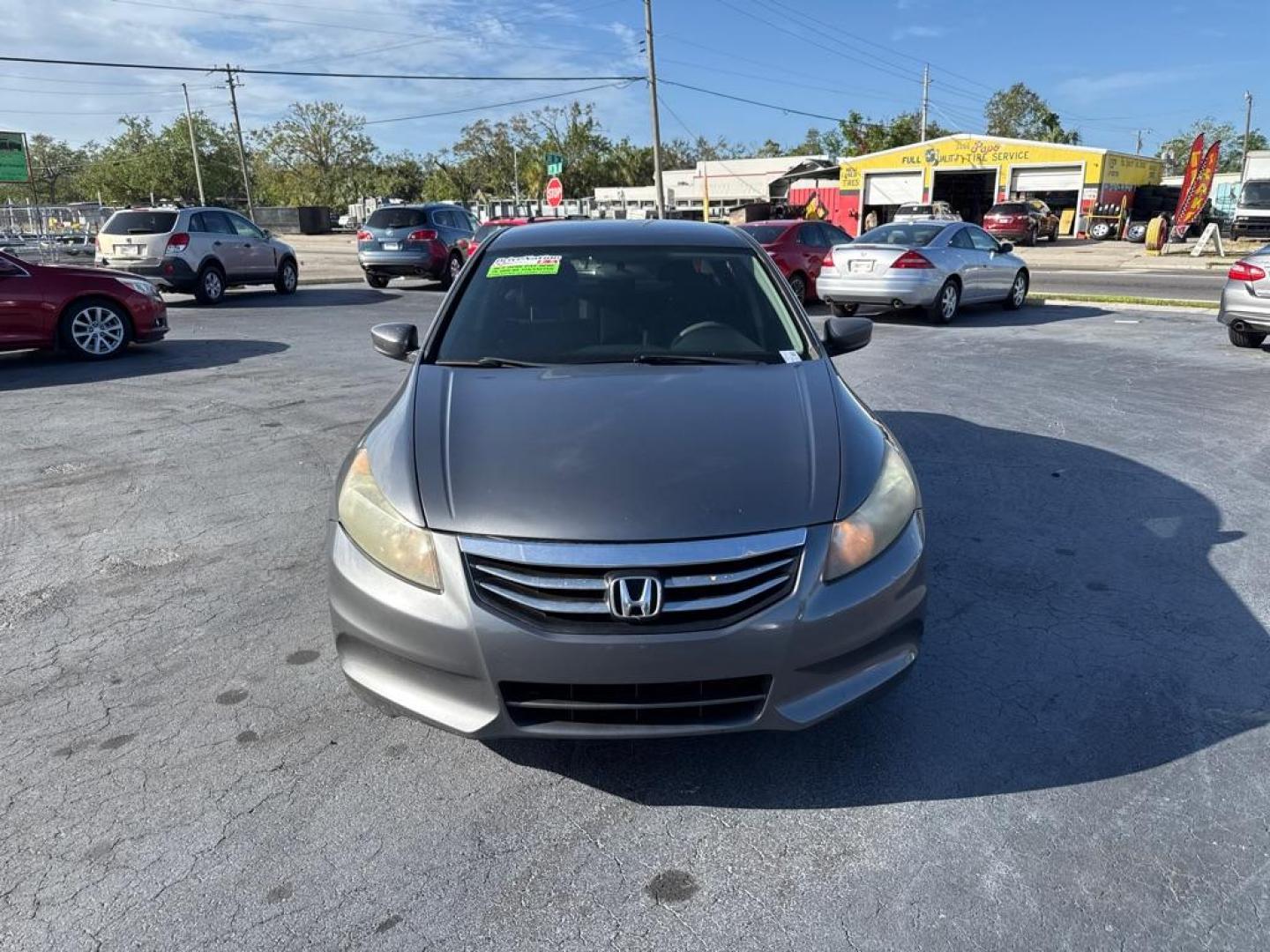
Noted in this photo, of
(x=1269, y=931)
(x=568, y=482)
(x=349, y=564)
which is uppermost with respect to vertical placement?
(x=568, y=482)

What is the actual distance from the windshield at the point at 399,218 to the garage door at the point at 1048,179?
1466 inches

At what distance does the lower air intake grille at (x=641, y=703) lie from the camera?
7.76 ft

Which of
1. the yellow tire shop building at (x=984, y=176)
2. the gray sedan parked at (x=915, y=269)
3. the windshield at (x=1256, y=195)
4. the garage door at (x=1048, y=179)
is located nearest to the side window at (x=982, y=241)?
the gray sedan parked at (x=915, y=269)

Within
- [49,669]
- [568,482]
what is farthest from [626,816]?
[49,669]

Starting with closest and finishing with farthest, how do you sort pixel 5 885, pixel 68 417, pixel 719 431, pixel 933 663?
1. pixel 5 885
2. pixel 719 431
3. pixel 933 663
4. pixel 68 417

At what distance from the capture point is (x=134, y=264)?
51.9 ft

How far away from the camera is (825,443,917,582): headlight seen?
A: 8.14 feet

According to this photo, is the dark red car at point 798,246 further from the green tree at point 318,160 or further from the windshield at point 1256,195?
the green tree at point 318,160

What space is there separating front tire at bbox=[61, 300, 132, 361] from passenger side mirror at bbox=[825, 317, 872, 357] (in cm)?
909

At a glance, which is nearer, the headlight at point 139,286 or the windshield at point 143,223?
the headlight at point 139,286

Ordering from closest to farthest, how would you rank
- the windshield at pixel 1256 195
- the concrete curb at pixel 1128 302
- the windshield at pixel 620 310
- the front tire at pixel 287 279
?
the windshield at pixel 620 310
the concrete curb at pixel 1128 302
the front tire at pixel 287 279
the windshield at pixel 1256 195

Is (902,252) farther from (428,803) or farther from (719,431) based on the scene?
(428,803)

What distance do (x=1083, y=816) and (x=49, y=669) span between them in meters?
3.61

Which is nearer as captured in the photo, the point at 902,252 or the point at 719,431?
the point at 719,431
